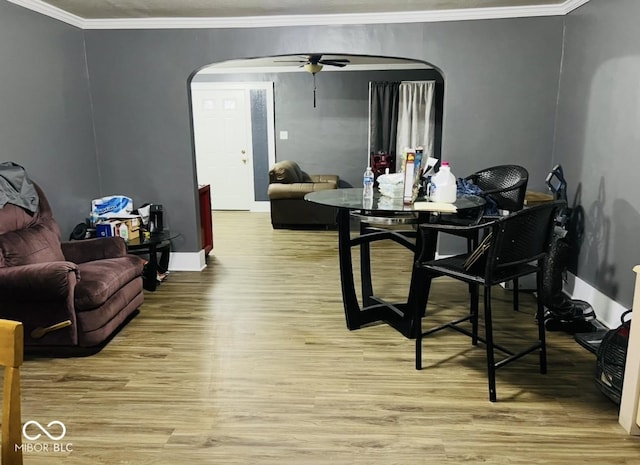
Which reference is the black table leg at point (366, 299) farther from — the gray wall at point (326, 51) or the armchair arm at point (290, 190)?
the armchair arm at point (290, 190)

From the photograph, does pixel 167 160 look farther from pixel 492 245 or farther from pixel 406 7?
pixel 492 245

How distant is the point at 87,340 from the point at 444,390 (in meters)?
2.05

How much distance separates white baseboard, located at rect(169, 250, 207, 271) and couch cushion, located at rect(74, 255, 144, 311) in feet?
4.01

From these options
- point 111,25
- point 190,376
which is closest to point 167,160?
point 111,25

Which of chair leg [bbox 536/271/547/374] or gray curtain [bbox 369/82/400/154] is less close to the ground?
gray curtain [bbox 369/82/400/154]

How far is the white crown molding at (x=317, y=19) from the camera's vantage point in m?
3.86

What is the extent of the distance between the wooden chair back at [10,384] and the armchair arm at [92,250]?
2.42 meters

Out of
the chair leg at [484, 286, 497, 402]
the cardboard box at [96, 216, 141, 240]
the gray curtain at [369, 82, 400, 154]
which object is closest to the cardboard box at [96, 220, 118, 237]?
the cardboard box at [96, 216, 141, 240]

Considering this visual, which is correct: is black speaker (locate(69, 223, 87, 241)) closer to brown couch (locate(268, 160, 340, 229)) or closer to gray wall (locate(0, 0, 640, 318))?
gray wall (locate(0, 0, 640, 318))

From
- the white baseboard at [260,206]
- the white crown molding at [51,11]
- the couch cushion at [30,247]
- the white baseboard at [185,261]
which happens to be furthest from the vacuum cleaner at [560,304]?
the white baseboard at [260,206]

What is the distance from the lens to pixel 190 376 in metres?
2.63

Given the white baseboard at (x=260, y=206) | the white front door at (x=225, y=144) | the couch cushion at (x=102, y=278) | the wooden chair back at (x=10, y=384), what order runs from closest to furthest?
the wooden chair back at (x=10, y=384)
the couch cushion at (x=102, y=278)
the white front door at (x=225, y=144)
the white baseboard at (x=260, y=206)

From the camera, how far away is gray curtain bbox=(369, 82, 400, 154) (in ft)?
23.7

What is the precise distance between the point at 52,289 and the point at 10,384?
1752mm
